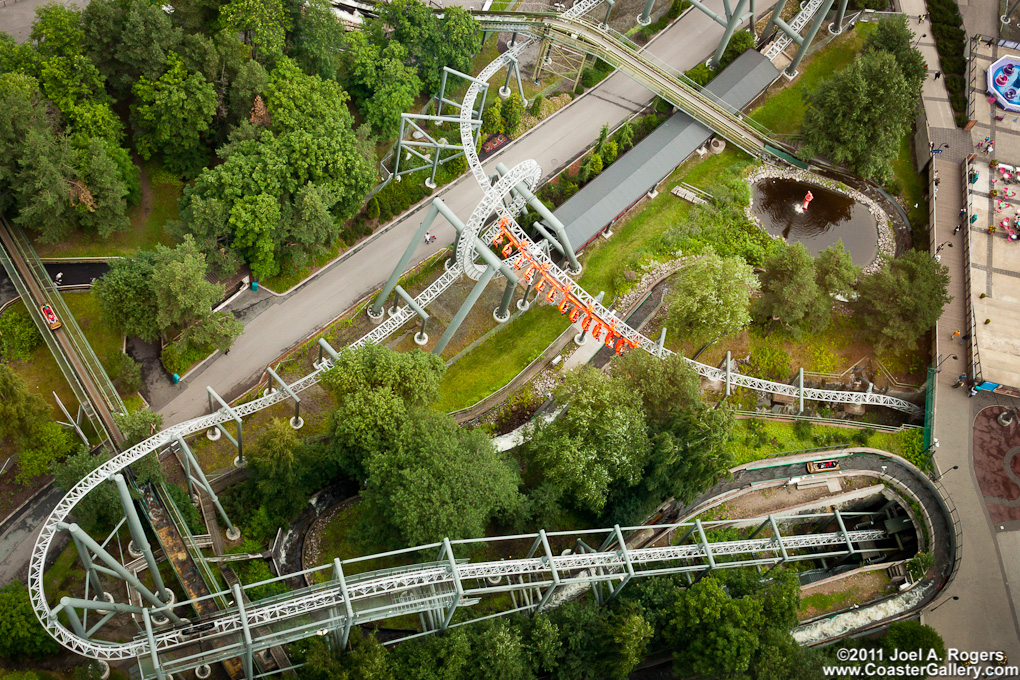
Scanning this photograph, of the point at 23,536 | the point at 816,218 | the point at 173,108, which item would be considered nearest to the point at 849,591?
the point at 816,218

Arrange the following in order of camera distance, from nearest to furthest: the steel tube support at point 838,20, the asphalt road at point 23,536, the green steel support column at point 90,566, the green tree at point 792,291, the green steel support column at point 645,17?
1. the green steel support column at point 90,566
2. the asphalt road at point 23,536
3. the green tree at point 792,291
4. the green steel support column at point 645,17
5. the steel tube support at point 838,20

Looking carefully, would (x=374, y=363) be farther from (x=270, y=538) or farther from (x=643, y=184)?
(x=643, y=184)

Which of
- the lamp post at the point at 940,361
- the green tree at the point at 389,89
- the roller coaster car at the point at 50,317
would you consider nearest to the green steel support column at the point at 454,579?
the roller coaster car at the point at 50,317

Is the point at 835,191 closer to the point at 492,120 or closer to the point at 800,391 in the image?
the point at 800,391

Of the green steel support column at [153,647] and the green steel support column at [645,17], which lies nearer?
the green steel support column at [153,647]

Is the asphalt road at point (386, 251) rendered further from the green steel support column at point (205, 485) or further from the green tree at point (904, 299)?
the green tree at point (904, 299)

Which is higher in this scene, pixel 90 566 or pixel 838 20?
pixel 838 20

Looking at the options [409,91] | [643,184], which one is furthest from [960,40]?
[409,91]
